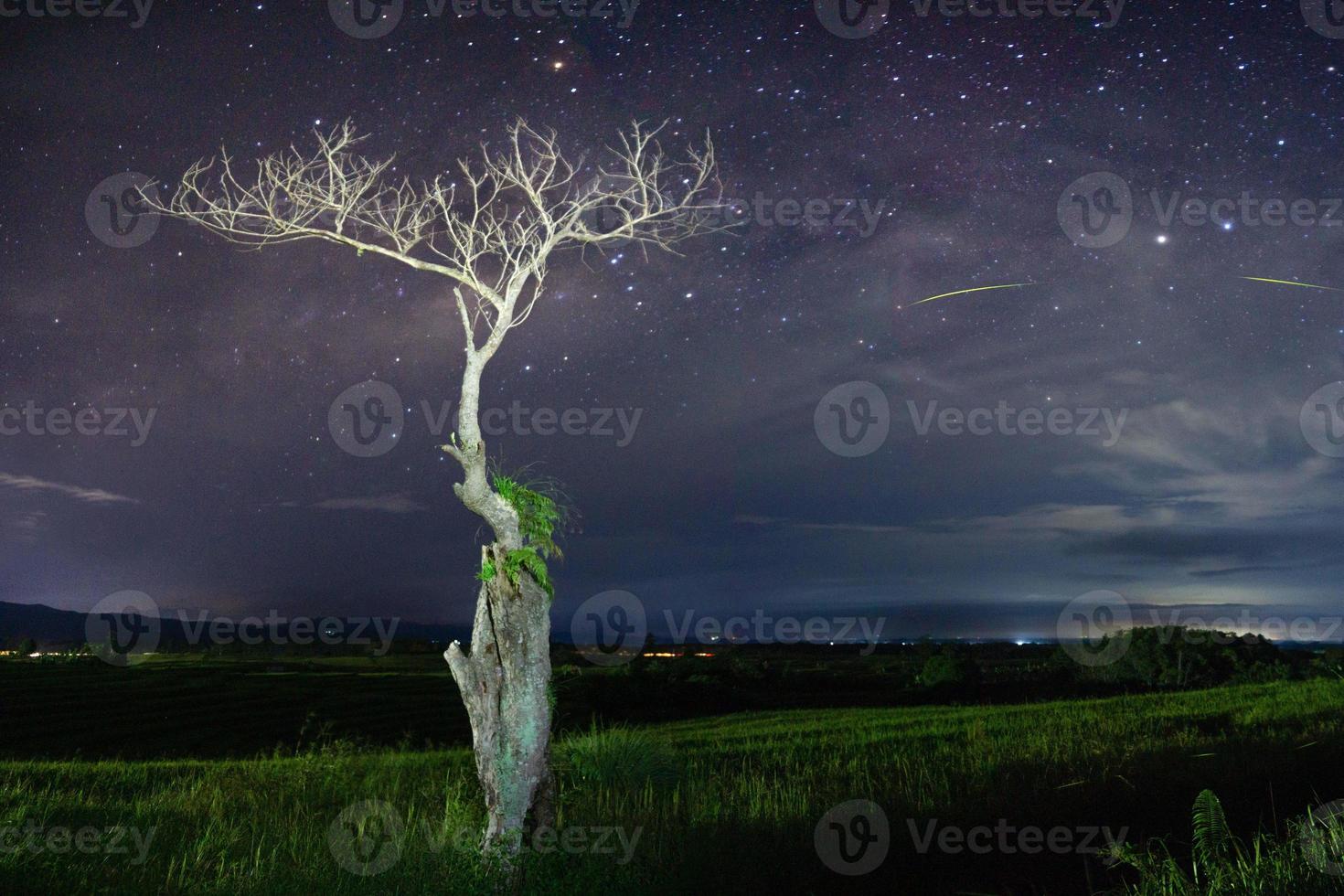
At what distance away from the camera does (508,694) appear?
23.9 feet

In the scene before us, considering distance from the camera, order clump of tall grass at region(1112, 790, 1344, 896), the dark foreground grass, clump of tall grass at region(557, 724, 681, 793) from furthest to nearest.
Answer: clump of tall grass at region(557, 724, 681, 793), the dark foreground grass, clump of tall grass at region(1112, 790, 1344, 896)

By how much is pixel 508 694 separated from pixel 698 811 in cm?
263

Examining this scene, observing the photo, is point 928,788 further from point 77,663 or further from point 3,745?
point 77,663

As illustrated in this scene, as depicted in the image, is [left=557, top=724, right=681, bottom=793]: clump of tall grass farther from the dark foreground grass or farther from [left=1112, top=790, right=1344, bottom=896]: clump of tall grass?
[left=1112, top=790, right=1344, bottom=896]: clump of tall grass

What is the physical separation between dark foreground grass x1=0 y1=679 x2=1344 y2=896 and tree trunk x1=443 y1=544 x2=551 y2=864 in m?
0.46

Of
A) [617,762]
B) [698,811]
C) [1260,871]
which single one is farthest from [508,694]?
[1260,871]

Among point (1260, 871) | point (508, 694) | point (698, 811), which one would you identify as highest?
point (508, 694)

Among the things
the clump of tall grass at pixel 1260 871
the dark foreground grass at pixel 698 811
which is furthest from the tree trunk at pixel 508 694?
the clump of tall grass at pixel 1260 871

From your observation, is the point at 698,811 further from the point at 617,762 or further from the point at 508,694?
the point at 617,762

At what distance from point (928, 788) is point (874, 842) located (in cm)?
327

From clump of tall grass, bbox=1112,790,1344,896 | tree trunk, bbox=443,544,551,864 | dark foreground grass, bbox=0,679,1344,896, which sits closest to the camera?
clump of tall grass, bbox=1112,790,1344,896

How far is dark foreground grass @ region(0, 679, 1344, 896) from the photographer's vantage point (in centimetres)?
611

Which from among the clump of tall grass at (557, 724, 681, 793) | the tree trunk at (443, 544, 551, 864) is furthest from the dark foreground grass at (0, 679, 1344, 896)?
the tree trunk at (443, 544, 551, 864)

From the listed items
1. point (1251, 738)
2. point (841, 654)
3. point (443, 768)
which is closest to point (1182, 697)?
point (1251, 738)
